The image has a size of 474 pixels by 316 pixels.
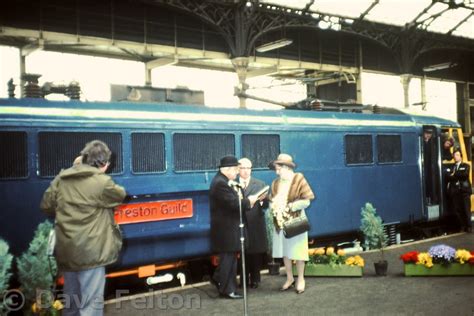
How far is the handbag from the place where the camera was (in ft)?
24.7

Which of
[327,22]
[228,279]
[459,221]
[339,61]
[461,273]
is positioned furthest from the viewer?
[339,61]

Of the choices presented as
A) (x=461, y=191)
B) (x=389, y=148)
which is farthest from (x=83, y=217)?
(x=461, y=191)

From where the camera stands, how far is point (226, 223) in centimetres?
742

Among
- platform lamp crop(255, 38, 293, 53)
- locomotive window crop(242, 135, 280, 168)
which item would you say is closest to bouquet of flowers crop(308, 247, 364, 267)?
locomotive window crop(242, 135, 280, 168)

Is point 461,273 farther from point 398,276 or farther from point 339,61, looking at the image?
point 339,61

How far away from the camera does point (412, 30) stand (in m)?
28.4

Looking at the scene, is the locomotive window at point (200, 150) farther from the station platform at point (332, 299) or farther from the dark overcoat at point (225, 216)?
the station platform at point (332, 299)

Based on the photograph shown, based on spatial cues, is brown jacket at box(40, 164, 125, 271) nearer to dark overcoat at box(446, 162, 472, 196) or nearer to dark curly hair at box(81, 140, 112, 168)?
dark curly hair at box(81, 140, 112, 168)

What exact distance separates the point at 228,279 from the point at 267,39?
59.1ft

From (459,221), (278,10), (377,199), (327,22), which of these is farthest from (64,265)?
(327,22)

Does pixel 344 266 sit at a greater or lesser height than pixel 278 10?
lesser

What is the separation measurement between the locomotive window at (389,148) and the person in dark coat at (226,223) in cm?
637

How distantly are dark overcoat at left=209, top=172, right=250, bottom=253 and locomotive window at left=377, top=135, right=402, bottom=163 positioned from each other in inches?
254

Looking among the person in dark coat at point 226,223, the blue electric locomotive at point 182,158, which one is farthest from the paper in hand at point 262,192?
the blue electric locomotive at point 182,158
